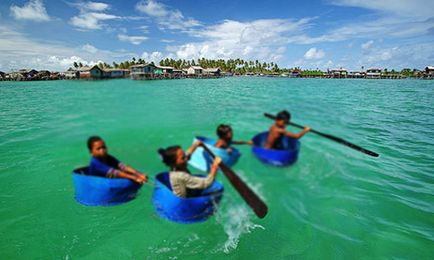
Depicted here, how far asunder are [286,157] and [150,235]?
4570 millimetres

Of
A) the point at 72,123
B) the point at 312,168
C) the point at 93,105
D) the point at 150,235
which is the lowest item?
the point at 150,235

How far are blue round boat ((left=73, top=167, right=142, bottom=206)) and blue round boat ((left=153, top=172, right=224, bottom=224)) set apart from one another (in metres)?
0.75

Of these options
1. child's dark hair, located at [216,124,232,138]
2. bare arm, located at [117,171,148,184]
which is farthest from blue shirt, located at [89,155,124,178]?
child's dark hair, located at [216,124,232,138]

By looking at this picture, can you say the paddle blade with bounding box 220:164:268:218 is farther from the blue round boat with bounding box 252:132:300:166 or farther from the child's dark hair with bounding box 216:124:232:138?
the blue round boat with bounding box 252:132:300:166

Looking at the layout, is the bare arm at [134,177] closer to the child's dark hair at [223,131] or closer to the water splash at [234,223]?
the water splash at [234,223]

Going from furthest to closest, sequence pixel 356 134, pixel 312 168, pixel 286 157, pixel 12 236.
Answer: pixel 356 134 < pixel 312 168 < pixel 286 157 < pixel 12 236

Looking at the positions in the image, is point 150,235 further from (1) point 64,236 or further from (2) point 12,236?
(2) point 12,236

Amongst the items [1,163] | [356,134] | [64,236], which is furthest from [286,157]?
[1,163]

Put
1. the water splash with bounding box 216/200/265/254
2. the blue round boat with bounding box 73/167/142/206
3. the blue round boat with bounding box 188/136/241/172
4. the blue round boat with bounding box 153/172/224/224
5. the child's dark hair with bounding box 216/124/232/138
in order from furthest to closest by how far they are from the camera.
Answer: the child's dark hair with bounding box 216/124/232/138 → the blue round boat with bounding box 188/136/241/172 → the water splash with bounding box 216/200/265/254 → the blue round boat with bounding box 73/167/142/206 → the blue round boat with bounding box 153/172/224/224

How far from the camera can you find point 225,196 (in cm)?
761

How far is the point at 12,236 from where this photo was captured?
6738 mm

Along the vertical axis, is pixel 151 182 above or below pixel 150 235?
above

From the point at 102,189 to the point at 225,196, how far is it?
11.5 feet

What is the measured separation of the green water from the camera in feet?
21.4
